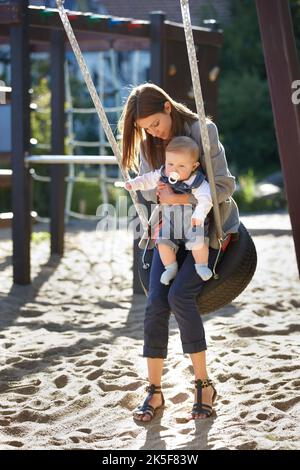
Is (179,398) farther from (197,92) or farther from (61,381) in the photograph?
(197,92)

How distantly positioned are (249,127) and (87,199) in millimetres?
6508

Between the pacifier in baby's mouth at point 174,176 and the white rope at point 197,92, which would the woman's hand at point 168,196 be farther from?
the white rope at point 197,92

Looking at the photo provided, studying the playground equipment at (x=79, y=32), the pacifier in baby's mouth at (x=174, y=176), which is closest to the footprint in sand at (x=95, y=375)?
the pacifier in baby's mouth at (x=174, y=176)

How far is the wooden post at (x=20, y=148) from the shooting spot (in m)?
6.13

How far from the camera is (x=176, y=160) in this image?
3207mm

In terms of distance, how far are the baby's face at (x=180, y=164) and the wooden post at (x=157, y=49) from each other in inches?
106

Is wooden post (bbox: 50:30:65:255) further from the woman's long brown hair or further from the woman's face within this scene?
the woman's face

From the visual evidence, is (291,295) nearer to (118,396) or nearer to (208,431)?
(118,396)

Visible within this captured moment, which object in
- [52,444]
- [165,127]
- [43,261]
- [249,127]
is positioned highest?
[249,127]

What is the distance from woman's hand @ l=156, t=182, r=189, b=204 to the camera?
3268mm

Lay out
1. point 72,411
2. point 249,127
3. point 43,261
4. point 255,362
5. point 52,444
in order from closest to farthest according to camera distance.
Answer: point 52,444, point 72,411, point 255,362, point 43,261, point 249,127

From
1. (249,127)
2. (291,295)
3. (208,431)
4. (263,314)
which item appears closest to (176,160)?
(208,431)

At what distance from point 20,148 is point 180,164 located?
318 centimetres

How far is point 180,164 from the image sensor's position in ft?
10.5
